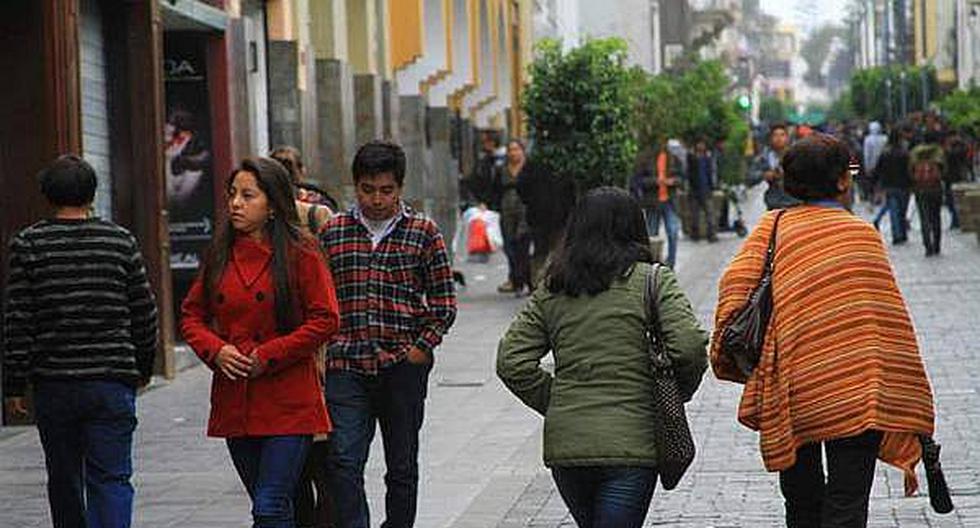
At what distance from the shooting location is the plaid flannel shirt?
9.22 metres

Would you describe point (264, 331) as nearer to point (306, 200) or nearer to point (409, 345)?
point (409, 345)

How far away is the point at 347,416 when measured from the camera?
30.2 feet

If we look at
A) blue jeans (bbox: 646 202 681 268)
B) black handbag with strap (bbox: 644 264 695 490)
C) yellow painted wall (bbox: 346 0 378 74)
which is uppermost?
yellow painted wall (bbox: 346 0 378 74)

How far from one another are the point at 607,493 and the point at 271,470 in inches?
58.7

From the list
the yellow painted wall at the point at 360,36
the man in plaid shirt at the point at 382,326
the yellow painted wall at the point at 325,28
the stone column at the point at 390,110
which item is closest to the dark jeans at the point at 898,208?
the stone column at the point at 390,110

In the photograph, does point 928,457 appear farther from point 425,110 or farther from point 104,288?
point 425,110

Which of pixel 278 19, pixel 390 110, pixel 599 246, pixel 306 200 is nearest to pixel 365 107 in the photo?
pixel 390 110

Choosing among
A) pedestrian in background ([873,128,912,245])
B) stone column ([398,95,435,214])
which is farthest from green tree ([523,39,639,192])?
pedestrian in background ([873,128,912,245])

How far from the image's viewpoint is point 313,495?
983cm

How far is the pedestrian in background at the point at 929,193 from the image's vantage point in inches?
1250

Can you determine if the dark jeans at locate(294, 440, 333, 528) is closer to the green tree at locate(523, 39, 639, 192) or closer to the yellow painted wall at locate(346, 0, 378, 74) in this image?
the green tree at locate(523, 39, 639, 192)

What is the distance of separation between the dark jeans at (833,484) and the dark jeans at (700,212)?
106 feet

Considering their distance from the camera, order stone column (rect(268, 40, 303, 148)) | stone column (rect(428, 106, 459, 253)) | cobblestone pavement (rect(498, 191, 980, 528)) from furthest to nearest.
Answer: stone column (rect(428, 106, 459, 253)) < stone column (rect(268, 40, 303, 148)) < cobblestone pavement (rect(498, 191, 980, 528))

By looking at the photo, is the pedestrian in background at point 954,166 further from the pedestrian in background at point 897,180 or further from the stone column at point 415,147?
the stone column at point 415,147
